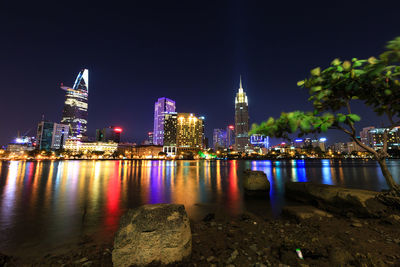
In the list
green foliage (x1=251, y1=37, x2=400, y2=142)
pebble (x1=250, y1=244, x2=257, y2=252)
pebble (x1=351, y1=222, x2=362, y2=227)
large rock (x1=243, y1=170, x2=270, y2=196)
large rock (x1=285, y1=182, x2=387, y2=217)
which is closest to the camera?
green foliage (x1=251, y1=37, x2=400, y2=142)

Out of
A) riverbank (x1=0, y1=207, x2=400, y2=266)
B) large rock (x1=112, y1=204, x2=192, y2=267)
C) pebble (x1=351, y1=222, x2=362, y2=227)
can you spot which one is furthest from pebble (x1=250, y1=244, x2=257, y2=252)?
pebble (x1=351, y1=222, x2=362, y2=227)

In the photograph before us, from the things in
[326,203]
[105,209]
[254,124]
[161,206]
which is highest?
[254,124]

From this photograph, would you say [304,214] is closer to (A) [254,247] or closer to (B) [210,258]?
(A) [254,247]

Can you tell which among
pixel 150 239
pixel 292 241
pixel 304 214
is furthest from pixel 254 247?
pixel 304 214

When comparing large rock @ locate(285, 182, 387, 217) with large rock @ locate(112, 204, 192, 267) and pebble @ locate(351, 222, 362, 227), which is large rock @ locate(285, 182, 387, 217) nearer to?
pebble @ locate(351, 222, 362, 227)

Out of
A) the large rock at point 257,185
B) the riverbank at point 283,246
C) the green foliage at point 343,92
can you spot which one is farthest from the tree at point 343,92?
the large rock at point 257,185

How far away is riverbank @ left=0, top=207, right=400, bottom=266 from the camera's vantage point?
4.91 m

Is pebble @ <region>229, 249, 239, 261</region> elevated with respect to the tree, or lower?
lower

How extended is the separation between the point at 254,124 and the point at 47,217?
13374 mm

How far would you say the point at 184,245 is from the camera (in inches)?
185

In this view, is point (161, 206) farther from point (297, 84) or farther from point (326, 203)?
point (326, 203)

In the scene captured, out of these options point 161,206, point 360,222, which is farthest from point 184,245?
point 360,222

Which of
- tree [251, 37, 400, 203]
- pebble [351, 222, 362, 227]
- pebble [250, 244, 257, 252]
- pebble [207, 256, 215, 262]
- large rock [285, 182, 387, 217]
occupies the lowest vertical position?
pebble [250, 244, 257, 252]

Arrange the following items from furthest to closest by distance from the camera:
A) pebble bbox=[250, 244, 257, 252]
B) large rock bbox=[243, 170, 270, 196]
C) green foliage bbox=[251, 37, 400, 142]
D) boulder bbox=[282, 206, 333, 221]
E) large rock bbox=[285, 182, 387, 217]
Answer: large rock bbox=[243, 170, 270, 196] → boulder bbox=[282, 206, 333, 221] → large rock bbox=[285, 182, 387, 217] → pebble bbox=[250, 244, 257, 252] → green foliage bbox=[251, 37, 400, 142]
